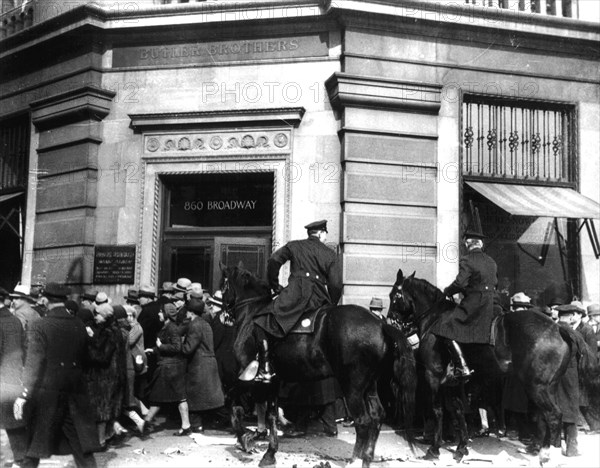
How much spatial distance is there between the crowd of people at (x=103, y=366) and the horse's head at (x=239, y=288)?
260mm

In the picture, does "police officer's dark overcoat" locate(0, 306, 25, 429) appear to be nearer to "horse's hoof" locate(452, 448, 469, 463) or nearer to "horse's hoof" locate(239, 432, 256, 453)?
"horse's hoof" locate(239, 432, 256, 453)

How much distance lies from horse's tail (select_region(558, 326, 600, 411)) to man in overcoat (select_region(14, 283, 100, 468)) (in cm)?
597

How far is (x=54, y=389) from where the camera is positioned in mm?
6645

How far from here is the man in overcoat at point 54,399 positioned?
659 cm

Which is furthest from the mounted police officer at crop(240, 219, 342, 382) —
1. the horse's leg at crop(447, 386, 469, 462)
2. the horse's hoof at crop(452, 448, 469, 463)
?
the horse's hoof at crop(452, 448, 469, 463)

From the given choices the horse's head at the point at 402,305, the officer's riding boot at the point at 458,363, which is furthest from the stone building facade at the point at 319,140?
the officer's riding boot at the point at 458,363

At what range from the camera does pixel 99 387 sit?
886cm

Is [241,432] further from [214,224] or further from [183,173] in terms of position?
[183,173]

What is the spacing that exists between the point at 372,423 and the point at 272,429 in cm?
128

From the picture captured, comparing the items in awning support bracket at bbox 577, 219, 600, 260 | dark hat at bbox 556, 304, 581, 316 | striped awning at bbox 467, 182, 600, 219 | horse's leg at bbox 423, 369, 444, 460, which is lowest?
horse's leg at bbox 423, 369, 444, 460

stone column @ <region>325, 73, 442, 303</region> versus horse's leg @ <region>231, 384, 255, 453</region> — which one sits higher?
stone column @ <region>325, 73, 442, 303</region>

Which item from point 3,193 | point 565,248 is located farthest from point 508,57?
point 3,193

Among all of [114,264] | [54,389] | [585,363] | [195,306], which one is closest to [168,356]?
[195,306]

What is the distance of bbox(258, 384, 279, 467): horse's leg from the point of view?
8531 mm
